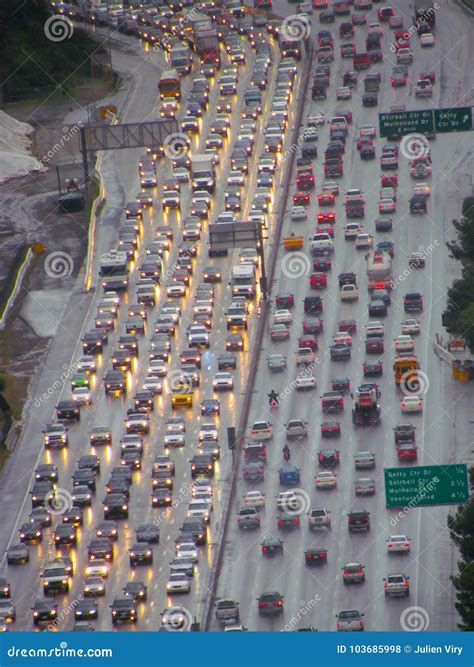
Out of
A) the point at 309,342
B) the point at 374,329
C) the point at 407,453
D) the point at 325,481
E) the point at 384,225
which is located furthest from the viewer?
the point at 384,225

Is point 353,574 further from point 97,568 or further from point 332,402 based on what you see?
point 332,402

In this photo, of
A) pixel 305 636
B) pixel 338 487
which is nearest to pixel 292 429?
pixel 338 487

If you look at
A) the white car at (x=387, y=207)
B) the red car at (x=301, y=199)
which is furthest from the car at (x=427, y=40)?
the white car at (x=387, y=207)

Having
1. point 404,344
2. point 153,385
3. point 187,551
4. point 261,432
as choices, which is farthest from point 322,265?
point 187,551

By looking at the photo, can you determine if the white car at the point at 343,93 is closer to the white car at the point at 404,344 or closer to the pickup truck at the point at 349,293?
the pickup truck at the point at 349,293

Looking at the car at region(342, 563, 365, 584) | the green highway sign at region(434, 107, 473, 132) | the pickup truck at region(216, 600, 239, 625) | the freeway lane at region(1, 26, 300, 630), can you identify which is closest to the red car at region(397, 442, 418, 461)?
the freeway lane at region(1, 26, 300, 630)

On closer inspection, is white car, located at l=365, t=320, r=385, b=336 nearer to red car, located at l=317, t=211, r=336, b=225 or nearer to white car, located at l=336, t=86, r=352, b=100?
red car, located at l=317, t=211, r=336, b=225
